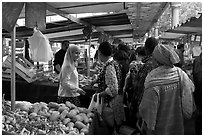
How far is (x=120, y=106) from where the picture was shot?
118 inches

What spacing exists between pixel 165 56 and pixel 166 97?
32cm

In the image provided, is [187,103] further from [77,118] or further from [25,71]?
[25,71]

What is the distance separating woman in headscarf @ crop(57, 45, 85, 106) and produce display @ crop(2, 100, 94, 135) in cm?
31

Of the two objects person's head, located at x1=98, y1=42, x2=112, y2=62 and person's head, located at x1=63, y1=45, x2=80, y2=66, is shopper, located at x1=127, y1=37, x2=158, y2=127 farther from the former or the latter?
person's head, located at x1=63, y1=45, x2=80, y2=66

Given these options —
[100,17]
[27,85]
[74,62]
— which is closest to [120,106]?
[74,62]

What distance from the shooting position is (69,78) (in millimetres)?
3320

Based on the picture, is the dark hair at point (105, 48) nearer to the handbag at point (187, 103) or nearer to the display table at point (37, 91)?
the handbag at point (187, 103)

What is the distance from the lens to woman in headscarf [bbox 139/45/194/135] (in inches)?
82.4

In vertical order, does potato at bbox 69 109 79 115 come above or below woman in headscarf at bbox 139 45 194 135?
below

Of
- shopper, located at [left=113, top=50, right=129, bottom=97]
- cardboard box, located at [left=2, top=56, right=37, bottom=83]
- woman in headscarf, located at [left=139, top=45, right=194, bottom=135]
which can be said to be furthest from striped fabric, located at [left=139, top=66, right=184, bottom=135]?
cardboard box, located at [left=2, top=56, right=37, bottom=83]

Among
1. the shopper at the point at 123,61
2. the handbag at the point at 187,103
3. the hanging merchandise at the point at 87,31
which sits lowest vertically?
the handbag at the point at 187,103

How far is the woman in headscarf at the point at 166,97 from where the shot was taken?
2.09 meters

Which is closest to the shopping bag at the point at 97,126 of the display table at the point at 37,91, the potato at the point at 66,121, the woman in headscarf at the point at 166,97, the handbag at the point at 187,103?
the potato at the point at 66,121

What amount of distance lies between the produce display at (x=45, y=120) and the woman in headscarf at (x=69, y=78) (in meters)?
0.31
